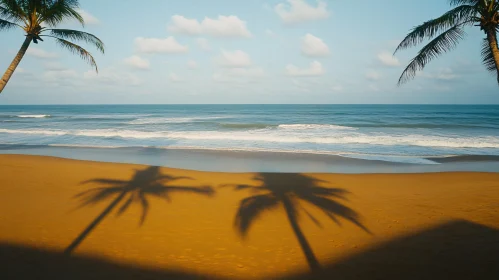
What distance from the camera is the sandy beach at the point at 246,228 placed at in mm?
4328

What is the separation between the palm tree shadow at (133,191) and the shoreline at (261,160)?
2.39 m

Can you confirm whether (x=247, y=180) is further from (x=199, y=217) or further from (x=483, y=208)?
(x=483, y=208)

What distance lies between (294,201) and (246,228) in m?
1.96

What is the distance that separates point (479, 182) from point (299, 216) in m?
7.04

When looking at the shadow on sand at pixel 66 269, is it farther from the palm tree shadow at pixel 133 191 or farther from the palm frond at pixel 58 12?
the palm frond at pixel 58 12

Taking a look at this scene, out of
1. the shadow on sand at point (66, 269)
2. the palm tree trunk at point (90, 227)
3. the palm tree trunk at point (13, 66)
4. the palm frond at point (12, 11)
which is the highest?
the palm frond at point (12, 11)

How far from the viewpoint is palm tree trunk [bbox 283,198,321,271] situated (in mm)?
4477

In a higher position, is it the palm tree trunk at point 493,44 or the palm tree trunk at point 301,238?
the palm tree trunk at point 493,44

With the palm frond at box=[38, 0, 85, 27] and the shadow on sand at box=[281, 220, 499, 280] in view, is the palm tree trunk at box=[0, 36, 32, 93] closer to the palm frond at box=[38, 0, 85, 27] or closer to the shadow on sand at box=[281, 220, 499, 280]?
the palm frond at box=[38, 0, 85, 27]

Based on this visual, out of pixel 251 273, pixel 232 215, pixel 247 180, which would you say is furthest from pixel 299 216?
pixel 247 180

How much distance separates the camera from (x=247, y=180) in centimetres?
949

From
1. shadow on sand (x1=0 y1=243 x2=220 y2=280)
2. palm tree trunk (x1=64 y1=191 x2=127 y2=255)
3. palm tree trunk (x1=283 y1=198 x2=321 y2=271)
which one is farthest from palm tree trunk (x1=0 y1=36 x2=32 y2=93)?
palm tree trunk (x1=283 y1=198 x2=321 y2=271)

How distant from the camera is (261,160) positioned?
13.3 meters

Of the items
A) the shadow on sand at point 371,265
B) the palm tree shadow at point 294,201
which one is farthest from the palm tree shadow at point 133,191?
the palm tree shadow at point 294,201
